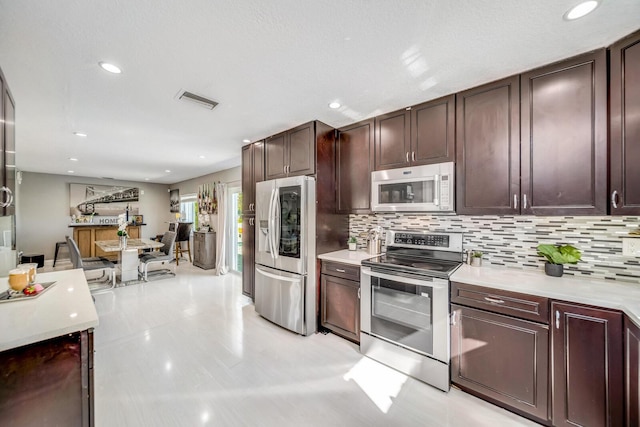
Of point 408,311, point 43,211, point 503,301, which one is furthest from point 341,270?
point 43,211

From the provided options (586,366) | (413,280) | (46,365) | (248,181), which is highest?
(248,181)

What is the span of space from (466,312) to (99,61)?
3.15m

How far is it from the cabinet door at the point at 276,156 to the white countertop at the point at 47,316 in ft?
7.04

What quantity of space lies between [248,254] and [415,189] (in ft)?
8.43

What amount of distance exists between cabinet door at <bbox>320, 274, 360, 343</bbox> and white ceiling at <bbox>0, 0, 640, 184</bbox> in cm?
180

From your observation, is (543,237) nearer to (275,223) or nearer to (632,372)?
(632,372)

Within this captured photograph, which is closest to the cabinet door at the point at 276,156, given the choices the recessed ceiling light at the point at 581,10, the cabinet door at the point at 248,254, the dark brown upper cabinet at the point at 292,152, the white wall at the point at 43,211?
the dark brown upper cabinet at the point at 292,152

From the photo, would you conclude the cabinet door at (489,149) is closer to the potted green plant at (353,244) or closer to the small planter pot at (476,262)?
the small planter pot at (476,262)

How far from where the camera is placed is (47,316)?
47.8 inches

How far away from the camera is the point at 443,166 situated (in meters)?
2.22

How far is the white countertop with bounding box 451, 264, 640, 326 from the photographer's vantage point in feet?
4.58

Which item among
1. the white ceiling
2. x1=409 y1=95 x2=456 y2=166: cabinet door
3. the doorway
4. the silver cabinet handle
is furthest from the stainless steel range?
the doorway

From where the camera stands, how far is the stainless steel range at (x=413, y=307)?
1938 millimetres

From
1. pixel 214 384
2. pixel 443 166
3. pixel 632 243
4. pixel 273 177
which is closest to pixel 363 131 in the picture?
pixel 443 166
